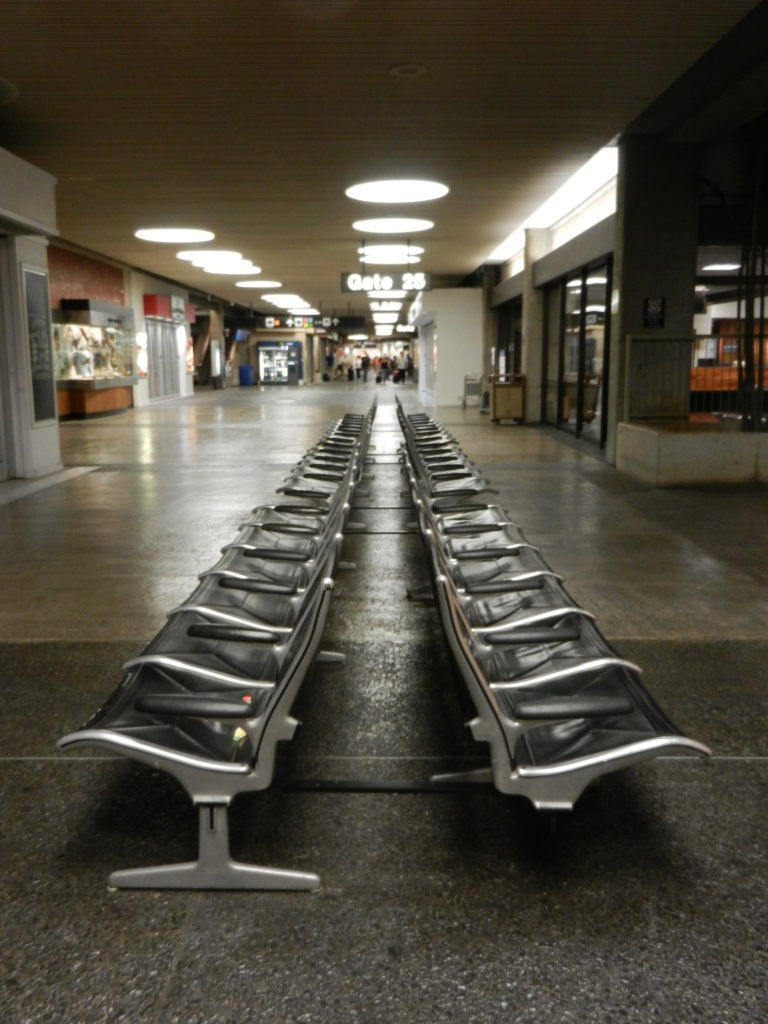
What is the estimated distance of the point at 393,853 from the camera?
2402 mm

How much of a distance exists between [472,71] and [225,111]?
2.35 metres

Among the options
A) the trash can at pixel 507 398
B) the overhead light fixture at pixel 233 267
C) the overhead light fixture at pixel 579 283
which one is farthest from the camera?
the overhead light fixture at pixel 233 267

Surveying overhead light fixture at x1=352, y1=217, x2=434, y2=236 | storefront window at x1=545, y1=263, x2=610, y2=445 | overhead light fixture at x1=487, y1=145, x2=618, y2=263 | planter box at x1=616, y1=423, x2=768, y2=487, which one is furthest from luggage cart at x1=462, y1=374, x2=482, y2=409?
planter box at x1=616, y1=423, x2=768, y2=487

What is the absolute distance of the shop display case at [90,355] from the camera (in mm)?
18312

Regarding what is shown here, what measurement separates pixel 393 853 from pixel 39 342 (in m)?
8.83

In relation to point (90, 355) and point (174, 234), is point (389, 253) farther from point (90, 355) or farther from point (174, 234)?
point (90, 355)

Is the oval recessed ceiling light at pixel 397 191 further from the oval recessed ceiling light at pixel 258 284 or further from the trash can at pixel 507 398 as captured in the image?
the oval recessed ceiling light at pixel 258 284

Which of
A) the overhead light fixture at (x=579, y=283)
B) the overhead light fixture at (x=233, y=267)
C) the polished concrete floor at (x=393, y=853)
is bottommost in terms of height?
the polished concrete floor at (x=393, y=853)

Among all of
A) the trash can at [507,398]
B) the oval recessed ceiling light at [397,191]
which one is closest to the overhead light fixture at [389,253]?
the trash can at [507,398]

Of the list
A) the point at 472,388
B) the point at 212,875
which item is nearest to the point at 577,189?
the point at 472,388

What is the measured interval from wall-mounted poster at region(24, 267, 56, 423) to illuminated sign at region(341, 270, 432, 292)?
33.9 feet

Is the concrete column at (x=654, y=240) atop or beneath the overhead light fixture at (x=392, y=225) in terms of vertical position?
beneath

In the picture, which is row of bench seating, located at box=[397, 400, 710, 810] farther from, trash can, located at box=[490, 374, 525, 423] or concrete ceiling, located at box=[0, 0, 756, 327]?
trash can, located at box=[490, 374, 525, 423]

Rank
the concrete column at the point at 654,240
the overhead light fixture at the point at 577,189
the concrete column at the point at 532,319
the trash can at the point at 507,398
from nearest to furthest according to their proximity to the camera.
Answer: the concrete column at the point at 654,240 → the overhead light fixture at the point at 577,189 → the concrete column at the point at 532,319 → the trash can at the point at 507,398
